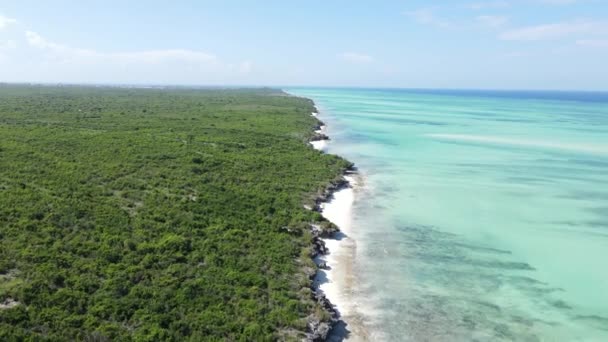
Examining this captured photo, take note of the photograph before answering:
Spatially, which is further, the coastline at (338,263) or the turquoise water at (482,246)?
the turquoise water at (482,246)

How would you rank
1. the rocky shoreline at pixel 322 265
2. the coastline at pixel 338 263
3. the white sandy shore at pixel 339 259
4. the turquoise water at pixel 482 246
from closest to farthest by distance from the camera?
1. the rocky shoreline at pixel 322 265
2. the coastline at pixel 338 263
3. the turquoise water at pixel 482 246
4. the white sandy shore at pixel 339 259

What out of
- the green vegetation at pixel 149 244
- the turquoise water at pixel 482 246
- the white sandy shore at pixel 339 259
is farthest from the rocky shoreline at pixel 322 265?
the turquoise water at pixel 482 246

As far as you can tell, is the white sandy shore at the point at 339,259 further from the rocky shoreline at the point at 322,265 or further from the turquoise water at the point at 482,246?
the turquoise water at the point at 482,246

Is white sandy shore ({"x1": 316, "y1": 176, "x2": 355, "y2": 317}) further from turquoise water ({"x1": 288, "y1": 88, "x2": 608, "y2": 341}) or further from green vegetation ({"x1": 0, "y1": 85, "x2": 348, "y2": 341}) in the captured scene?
green vegetation ({"x1": 0, "y1": 85, "x2": 348, "y2": 341})

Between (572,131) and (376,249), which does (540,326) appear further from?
(572,131)

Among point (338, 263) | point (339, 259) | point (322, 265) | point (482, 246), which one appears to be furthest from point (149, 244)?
point (482, 246)

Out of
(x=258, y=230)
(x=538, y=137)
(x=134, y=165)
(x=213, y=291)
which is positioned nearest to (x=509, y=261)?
(x=258, y=230)

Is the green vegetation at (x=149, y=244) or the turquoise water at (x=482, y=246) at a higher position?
the green vegetation at (x=149, y=244)

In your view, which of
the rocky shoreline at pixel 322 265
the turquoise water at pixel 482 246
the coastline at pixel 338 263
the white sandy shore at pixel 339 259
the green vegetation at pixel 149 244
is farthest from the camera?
the white sandy shore at pixel 339 259
